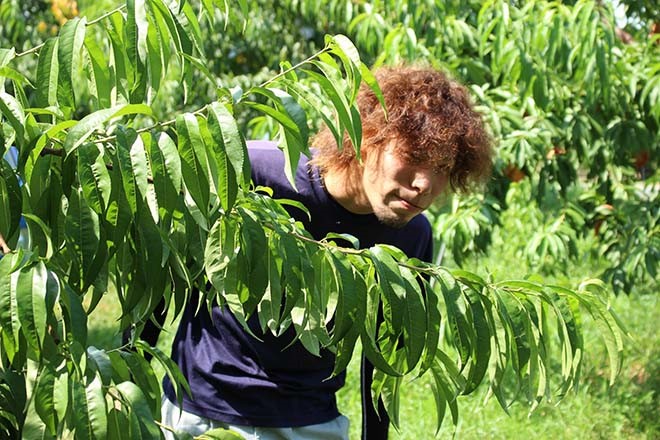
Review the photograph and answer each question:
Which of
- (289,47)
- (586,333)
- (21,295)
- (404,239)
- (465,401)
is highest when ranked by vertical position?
(21,295)

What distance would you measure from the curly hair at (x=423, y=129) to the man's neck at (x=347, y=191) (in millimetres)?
15

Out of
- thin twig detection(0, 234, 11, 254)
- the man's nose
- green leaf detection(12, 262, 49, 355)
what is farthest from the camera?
the man's nose

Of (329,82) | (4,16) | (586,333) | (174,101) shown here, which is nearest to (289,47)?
(174,101)

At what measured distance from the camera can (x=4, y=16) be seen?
752cm

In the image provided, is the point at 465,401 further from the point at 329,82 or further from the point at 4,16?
the point at 4,16

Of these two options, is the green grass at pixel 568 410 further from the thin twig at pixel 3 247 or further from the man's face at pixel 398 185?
the thin twig at pixel 3 247

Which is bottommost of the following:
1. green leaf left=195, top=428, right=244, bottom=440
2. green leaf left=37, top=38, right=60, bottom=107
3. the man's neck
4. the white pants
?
the white pants

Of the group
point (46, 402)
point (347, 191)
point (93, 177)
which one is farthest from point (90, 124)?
point (347, 191)

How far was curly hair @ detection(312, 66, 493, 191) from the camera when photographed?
6.25ft

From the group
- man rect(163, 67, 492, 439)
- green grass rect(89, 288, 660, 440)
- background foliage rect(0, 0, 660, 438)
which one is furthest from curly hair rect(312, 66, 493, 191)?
green grass rect(89, 288, 660, 440)

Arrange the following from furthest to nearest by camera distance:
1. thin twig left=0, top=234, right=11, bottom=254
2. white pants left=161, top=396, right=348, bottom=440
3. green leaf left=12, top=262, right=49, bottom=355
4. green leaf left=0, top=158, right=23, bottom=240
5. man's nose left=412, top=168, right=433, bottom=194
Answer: white pants left=161, top=396, right=348, bottom=440, man's nose left=412, top=168, right=433, bottom=194, thin twig left=0, top=234, right=11, bottom=254, green leaf left=0, top=158, right=23, bottom=240, green leaf left=12, top=262, right=49, bottom=355

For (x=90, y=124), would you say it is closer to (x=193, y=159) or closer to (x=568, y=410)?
(x=193, y=159)

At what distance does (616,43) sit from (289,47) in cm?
338

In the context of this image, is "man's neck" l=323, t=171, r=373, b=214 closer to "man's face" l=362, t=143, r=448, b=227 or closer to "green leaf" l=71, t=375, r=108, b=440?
"man's face" l=362, t=143, r=448, b=227
